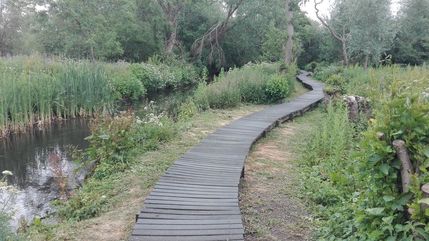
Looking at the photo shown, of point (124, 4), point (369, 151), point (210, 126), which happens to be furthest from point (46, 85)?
point (124, 4)

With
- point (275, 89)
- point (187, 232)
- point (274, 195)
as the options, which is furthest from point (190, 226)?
point (275, 89)

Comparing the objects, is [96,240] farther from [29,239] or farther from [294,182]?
[294,182]

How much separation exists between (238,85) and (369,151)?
399 inches

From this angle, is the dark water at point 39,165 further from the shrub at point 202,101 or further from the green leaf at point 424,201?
the green leaf at point 424,201

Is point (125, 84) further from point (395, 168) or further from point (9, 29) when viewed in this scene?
point (9, 29)

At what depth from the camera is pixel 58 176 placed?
235 inches

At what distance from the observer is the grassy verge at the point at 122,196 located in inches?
161

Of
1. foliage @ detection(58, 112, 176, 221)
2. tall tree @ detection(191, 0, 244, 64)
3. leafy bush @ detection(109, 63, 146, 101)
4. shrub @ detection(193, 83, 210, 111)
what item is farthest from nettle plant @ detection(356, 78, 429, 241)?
tall tree @ detection(191, 0, 244, 64)

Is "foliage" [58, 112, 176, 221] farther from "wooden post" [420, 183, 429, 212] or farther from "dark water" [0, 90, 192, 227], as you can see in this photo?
"wooden post" [420, 183, 429, 212]

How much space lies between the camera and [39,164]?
7633 millimetres

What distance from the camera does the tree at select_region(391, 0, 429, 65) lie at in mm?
25625

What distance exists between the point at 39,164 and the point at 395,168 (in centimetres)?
676

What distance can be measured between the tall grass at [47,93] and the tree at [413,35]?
2027 cm

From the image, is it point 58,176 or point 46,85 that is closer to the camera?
point 58,176
